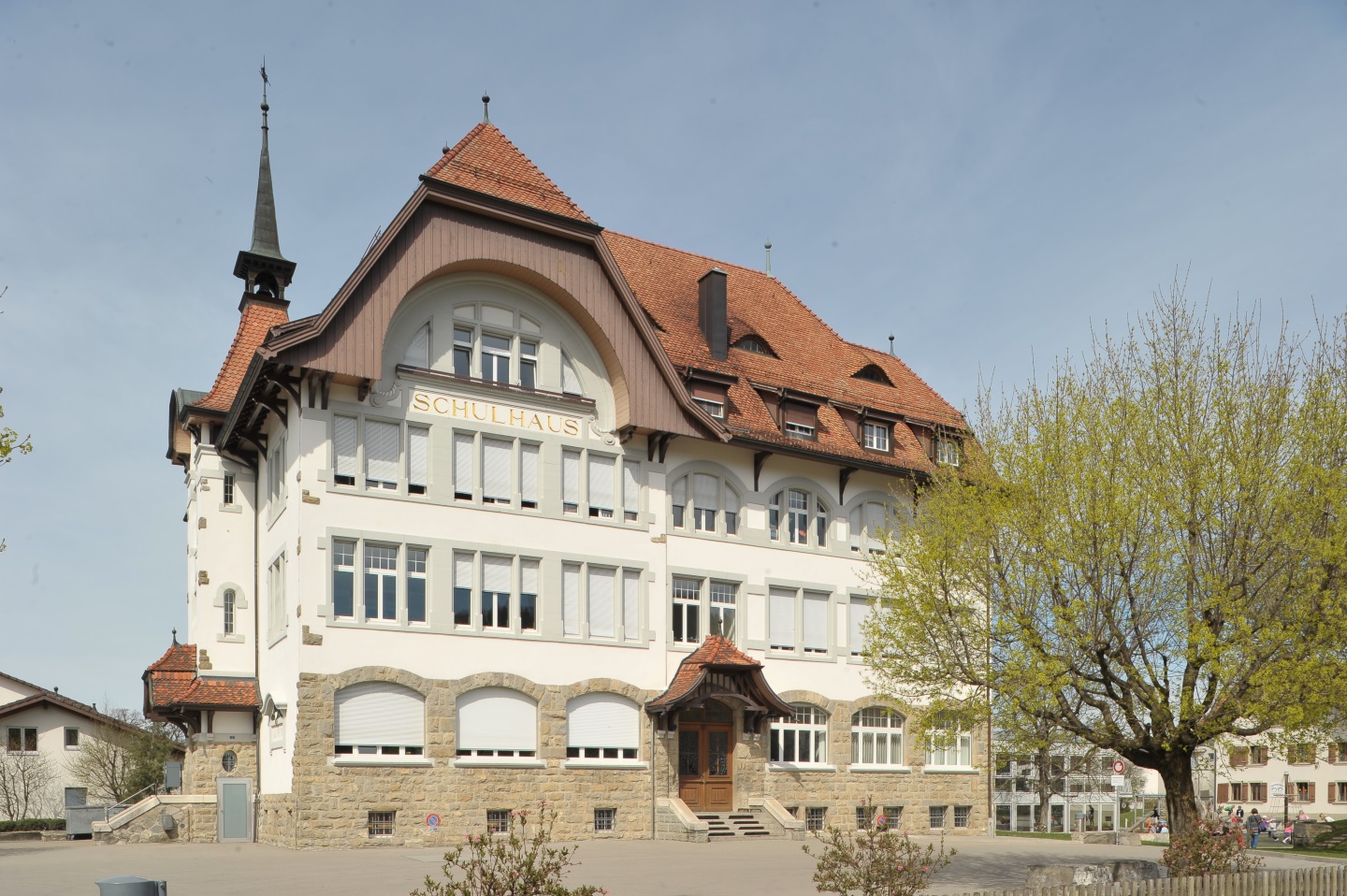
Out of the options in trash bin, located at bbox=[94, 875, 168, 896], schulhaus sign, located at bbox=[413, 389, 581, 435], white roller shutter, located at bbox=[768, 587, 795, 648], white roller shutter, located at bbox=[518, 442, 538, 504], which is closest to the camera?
trash bin, located at bbox=[94, 875, 168, 896]

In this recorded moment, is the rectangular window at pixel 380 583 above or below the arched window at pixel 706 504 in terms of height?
below

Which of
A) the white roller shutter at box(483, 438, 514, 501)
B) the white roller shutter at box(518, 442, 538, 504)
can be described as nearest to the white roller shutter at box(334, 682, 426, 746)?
the white roller shutter at box(483, 438, 514, 501)

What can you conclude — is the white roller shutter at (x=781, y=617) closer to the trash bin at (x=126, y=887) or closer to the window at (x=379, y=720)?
the window at (x=379, y=720)

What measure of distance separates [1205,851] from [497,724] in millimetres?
16139

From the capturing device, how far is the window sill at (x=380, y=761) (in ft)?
83.5

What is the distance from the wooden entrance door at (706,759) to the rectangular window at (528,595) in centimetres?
444

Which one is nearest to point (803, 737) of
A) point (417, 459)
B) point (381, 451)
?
point (417, 459)

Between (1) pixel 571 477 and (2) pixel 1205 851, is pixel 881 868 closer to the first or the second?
(2) pixel 1205 851

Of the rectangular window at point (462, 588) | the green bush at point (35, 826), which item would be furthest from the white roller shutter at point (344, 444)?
the green bush at point (35, 826)

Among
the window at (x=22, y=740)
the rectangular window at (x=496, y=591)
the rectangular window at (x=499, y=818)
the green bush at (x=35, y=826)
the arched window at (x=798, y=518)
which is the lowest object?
the green bush at (x=35, y=826)

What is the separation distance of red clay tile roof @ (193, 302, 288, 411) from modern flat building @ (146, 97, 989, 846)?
0.10 metres

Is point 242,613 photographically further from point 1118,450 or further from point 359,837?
point 1118,450

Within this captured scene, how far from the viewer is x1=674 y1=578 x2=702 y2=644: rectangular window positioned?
101ft

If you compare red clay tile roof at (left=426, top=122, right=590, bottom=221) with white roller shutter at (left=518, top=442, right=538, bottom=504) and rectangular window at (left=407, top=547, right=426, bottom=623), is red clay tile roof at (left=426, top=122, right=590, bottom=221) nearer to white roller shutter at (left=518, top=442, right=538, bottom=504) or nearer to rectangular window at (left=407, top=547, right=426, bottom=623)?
white roller shutter at (left=518, top=442, right=538, bottom=504)
